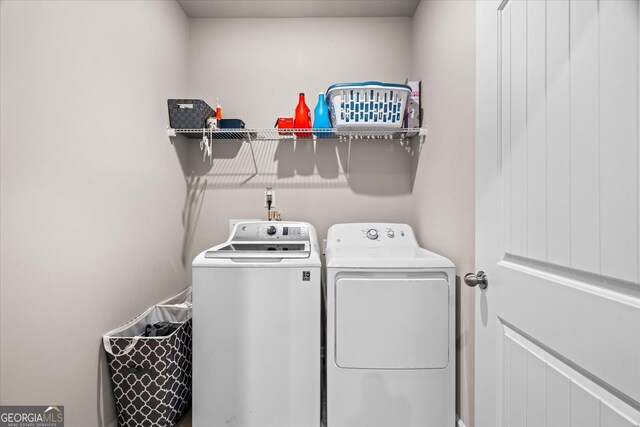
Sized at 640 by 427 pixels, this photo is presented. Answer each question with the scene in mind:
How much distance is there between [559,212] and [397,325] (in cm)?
99

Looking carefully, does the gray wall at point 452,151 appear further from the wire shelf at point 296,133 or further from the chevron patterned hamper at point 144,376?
the chevron patterned hamper at point 144,376

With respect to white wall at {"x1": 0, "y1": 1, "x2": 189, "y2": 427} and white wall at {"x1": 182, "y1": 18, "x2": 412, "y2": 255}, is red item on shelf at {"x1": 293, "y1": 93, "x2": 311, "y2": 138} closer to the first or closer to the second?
white wall at {"x1": 182, "y1": 18, "x2": 412, "y2": 255}

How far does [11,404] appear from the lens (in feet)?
3.63

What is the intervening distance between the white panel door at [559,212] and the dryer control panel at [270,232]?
4.10 ft

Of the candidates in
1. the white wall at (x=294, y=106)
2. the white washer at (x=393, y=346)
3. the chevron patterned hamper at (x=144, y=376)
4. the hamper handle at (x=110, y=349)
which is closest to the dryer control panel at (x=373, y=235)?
the white wall at (x=294, y=106)

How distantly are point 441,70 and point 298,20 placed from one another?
129cm

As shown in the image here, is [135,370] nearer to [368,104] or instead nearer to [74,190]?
[74,190]

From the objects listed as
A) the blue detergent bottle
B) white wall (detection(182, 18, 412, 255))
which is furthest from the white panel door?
white wall (detection(182, 18, 412, 255))

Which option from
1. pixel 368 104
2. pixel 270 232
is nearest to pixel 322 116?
pixel 368 104

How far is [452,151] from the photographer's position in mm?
1668

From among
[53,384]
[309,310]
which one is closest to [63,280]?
[53,384]

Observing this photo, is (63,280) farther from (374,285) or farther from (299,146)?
(299,146)

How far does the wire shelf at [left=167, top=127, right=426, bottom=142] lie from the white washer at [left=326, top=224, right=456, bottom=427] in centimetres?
98

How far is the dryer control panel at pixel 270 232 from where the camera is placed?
2.15 m
